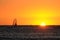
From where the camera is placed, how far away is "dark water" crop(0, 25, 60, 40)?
2197 cm

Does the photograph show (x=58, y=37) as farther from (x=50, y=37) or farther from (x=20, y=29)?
(x=20, y=29)

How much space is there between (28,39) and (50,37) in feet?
6.50

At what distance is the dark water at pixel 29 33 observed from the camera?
22.0 metres

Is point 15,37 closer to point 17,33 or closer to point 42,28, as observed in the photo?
point 17,33

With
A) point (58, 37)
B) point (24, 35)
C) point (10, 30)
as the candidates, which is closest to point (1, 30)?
point (10, 30)

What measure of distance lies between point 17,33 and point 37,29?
1930mm

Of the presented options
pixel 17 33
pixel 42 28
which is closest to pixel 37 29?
pixel 42 28

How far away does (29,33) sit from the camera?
22234 millimetres

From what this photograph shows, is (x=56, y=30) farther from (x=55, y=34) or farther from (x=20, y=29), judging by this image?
(x=20, y=29)

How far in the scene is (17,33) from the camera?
22234 mm

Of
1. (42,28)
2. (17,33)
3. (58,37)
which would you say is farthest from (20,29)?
(58,37)

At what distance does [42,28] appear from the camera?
22.8 meters

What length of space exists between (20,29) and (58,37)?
3.56m

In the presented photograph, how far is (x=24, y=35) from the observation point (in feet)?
72.5
